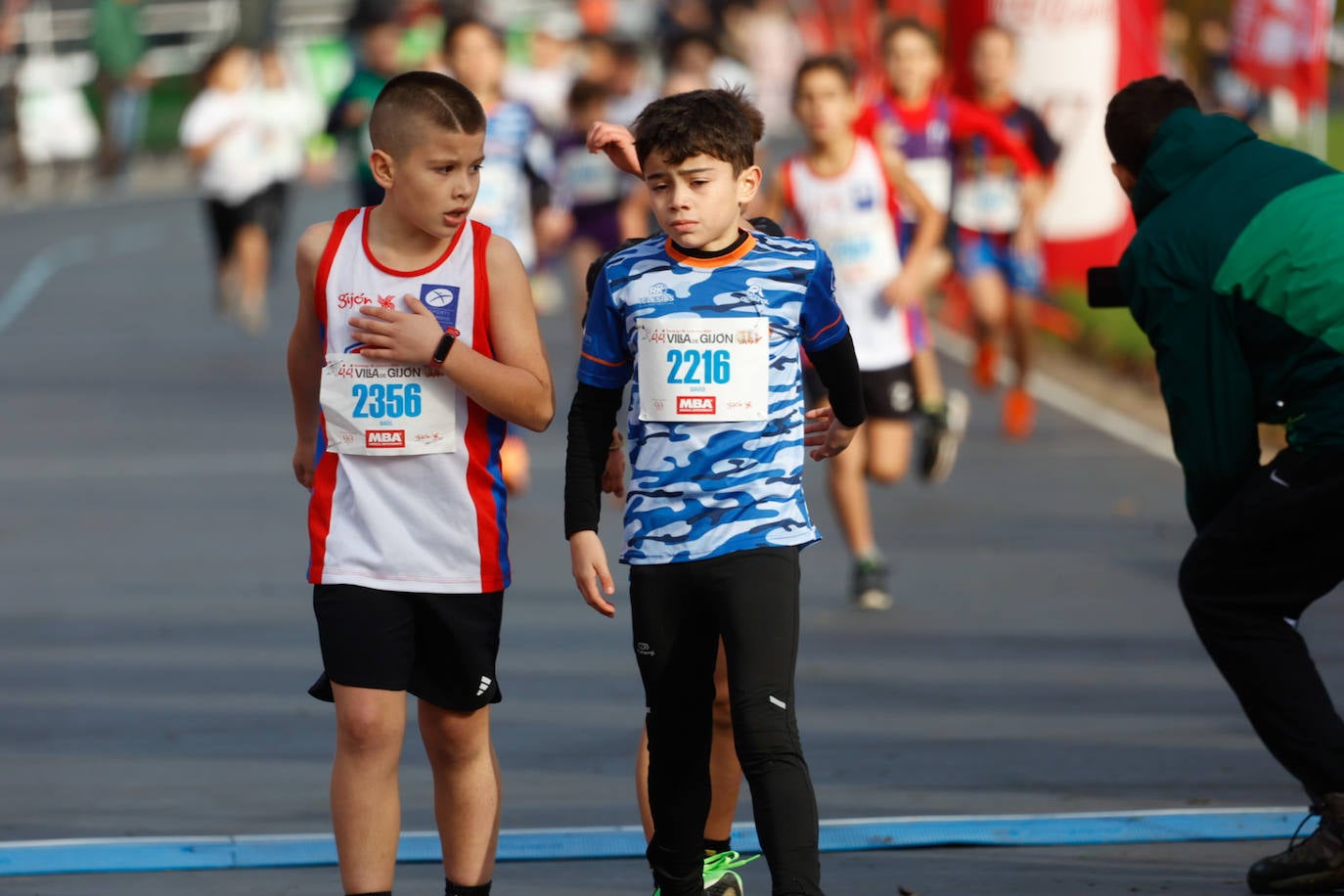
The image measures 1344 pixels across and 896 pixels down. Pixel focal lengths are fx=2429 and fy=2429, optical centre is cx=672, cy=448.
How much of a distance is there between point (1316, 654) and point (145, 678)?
3.83m

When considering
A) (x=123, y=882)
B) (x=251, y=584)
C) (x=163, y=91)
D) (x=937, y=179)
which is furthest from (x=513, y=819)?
(x=163, y=91)

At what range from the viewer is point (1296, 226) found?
5.08 metres

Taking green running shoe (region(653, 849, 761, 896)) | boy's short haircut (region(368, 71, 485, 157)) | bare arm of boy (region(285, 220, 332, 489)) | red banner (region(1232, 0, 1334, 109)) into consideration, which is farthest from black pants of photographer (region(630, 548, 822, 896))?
red banner (region(1232, 0, 1334, 109))

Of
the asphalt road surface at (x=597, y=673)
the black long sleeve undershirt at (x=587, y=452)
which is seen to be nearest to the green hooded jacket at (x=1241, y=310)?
the asphalt road surface at (x=597, y=673)

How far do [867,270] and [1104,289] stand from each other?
12.7 ft

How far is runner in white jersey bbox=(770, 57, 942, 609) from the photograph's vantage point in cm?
897

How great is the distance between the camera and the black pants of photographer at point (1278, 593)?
Answer: 512 cm

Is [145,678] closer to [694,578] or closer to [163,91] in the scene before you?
[694,578]

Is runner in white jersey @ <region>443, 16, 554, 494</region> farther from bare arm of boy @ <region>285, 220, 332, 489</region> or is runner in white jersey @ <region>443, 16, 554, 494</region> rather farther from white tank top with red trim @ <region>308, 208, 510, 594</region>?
white tank top with red trim @ <region>308, 208, 510, 594</region>

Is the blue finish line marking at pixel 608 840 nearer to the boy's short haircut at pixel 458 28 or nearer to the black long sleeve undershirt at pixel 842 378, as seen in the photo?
the black long sleeve undershirt at pixel 842 378

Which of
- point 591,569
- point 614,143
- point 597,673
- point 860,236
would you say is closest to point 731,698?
point 591,569

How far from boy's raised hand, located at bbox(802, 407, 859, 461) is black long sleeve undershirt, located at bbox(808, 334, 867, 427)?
0.04m

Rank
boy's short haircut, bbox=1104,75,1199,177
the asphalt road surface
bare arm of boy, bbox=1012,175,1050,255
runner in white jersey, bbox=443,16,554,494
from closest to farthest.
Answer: boy's short haircut, bbox=1104,75,1199,177 → the asphalt road surface → runner in white jersey, bbox=443,16,554,494 → bare arm of boy, bbox=1012,175,1050,255

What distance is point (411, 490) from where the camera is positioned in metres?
4.75
